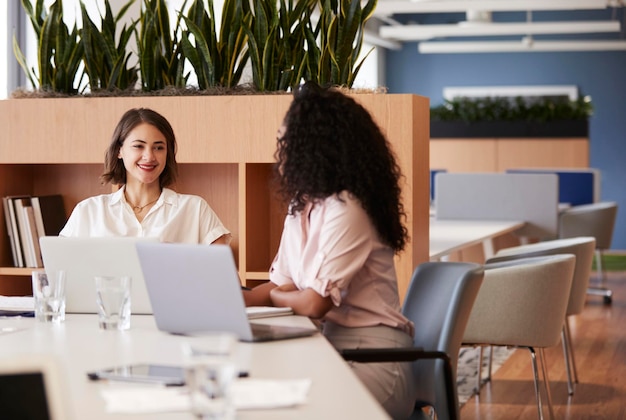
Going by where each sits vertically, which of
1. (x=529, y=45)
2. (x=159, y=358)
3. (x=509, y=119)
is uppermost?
(x=529, y=45)

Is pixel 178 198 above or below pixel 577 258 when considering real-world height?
above

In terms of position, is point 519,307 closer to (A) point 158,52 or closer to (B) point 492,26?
(A) point 158,52

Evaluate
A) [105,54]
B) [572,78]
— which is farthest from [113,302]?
[572,78]

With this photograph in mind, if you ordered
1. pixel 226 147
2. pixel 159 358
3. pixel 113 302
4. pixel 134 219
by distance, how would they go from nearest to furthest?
pixel 159 358
pixel 113 302
pixel 134 219
pixel 226 147

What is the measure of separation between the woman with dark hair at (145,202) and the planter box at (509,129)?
757cm

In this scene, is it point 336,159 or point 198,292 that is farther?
point 336,159

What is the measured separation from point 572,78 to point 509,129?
4.01 m

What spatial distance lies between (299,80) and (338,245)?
5.77 feet

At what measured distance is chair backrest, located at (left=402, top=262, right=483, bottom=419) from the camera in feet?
8.63

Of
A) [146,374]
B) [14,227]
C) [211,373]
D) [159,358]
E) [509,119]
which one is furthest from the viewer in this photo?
[509,119]

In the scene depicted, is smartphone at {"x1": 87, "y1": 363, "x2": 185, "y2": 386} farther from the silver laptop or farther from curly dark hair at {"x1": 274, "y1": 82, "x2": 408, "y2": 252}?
curly dark hair at {"x1": 274, "y1": 82, "x2": 408, "y2": 252}

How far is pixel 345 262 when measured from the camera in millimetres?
2506

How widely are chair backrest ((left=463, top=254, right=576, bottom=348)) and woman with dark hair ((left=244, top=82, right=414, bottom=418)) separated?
1.20 meters

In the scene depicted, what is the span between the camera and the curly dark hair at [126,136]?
3.62m
